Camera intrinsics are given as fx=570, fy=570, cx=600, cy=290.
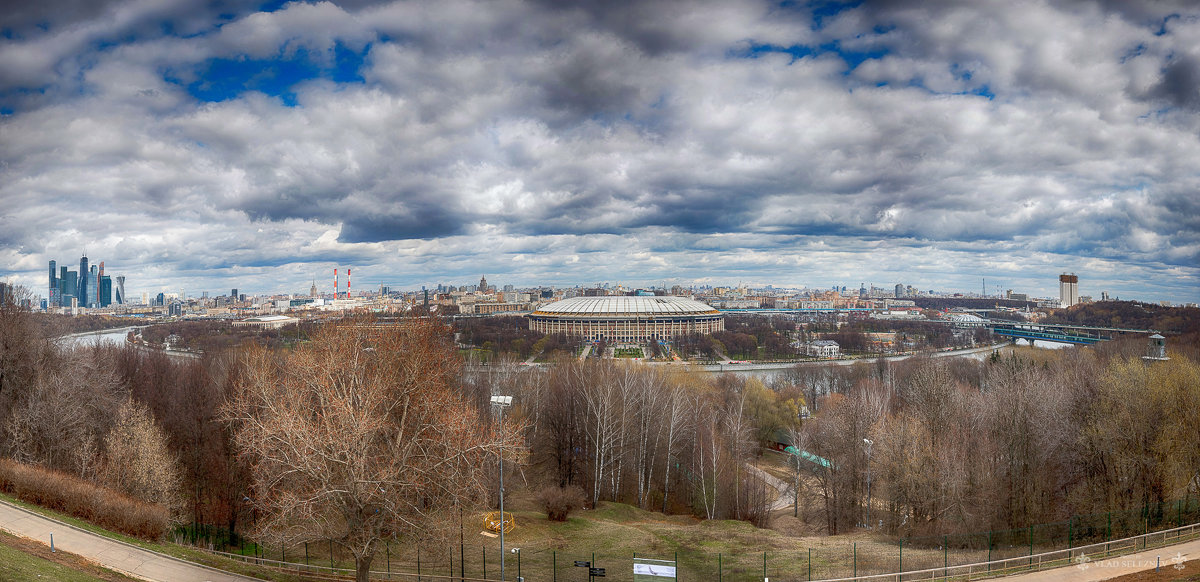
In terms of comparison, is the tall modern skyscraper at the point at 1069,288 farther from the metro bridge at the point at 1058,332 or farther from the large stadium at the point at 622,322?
the large stadium at the point at 622,322

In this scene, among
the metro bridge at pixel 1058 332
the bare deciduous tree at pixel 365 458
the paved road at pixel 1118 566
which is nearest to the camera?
the bare deciduous tree at pixel 365 458

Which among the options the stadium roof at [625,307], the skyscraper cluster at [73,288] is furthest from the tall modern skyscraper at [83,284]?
the stadium roof at [625,307]

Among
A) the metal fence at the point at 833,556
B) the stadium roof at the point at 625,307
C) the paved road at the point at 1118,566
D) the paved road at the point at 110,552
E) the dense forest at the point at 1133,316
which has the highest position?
the stadium roof at the point at 625,307

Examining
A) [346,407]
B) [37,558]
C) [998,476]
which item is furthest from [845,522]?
[37,558]

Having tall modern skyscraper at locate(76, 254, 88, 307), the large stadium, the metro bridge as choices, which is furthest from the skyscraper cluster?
the metro bridge

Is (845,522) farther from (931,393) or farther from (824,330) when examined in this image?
(824,330)
